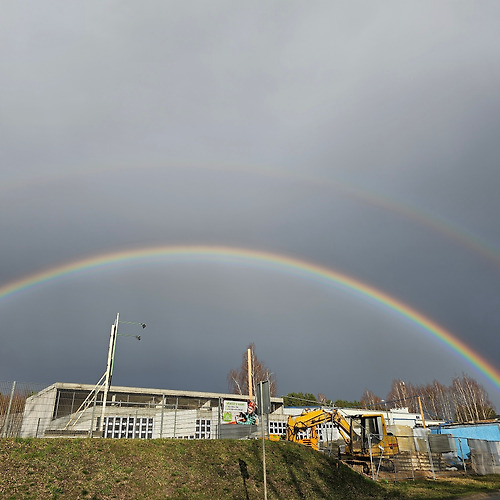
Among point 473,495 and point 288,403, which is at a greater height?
point 288,403

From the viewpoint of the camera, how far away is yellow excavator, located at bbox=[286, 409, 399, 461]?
24155 mm

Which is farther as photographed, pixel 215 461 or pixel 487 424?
pixel 487 424

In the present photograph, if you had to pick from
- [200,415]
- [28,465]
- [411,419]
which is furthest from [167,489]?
[411,419]

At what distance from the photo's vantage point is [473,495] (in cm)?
1838

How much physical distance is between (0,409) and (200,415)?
15.3 meters

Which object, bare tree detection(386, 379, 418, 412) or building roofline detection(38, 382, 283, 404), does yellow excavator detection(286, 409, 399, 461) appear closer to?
building roofline detection(38, 382, 283, 404)

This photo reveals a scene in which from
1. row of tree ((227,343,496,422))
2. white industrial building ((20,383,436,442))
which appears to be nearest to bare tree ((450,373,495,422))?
row of tree ((227,343,496,422))

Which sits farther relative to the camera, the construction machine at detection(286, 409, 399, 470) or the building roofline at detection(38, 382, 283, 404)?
the building roofline at detection(38, 382, 283, 404)

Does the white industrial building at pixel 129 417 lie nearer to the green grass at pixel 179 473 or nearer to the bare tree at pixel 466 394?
the green grass at pixel 179 473

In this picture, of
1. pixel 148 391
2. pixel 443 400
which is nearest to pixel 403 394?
pixel 443 400

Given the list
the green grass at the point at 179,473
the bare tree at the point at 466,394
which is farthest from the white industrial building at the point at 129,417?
the bare tree at the point at 466,394

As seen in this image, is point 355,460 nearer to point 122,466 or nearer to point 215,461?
point 215,461

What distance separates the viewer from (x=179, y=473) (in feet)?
50.0

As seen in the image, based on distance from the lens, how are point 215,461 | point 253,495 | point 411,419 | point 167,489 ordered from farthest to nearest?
point 411,419
point 215,461
point 253,495
point 167,489
